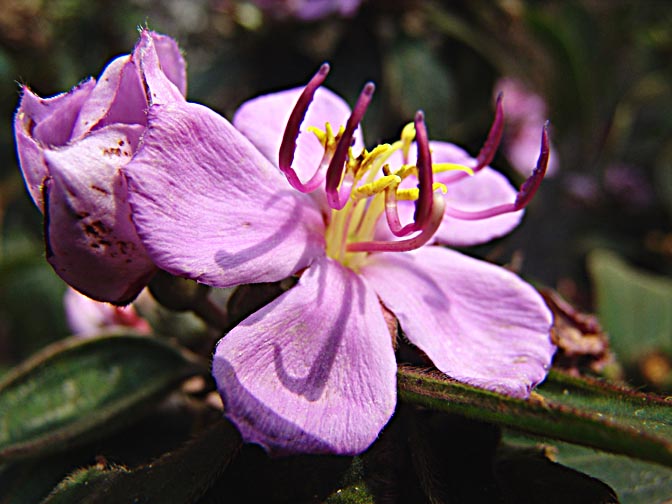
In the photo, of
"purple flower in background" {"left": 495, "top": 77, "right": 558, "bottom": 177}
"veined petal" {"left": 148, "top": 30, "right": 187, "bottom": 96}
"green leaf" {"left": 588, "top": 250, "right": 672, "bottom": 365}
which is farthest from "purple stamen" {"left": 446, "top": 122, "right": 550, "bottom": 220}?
"purple flower in background" {"left": 495, "top": 77, "right": 558, "bottom": 177}

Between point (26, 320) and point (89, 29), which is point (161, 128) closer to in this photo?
point (26, 320)

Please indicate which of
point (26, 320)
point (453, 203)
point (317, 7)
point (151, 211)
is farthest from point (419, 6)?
point (151, 211)

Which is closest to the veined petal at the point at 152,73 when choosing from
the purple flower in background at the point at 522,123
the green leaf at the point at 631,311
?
the green leaf at the point at 631,311

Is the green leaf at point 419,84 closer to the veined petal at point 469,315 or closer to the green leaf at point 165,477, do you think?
the veined petal at point 469,315

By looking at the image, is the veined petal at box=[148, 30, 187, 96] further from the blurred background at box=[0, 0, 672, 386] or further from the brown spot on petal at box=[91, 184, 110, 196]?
the blurred background at box=[0, 0, 672, 386]

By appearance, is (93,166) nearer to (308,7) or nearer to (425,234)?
(425,234)

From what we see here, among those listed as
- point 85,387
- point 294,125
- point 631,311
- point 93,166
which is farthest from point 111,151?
point 631,311
